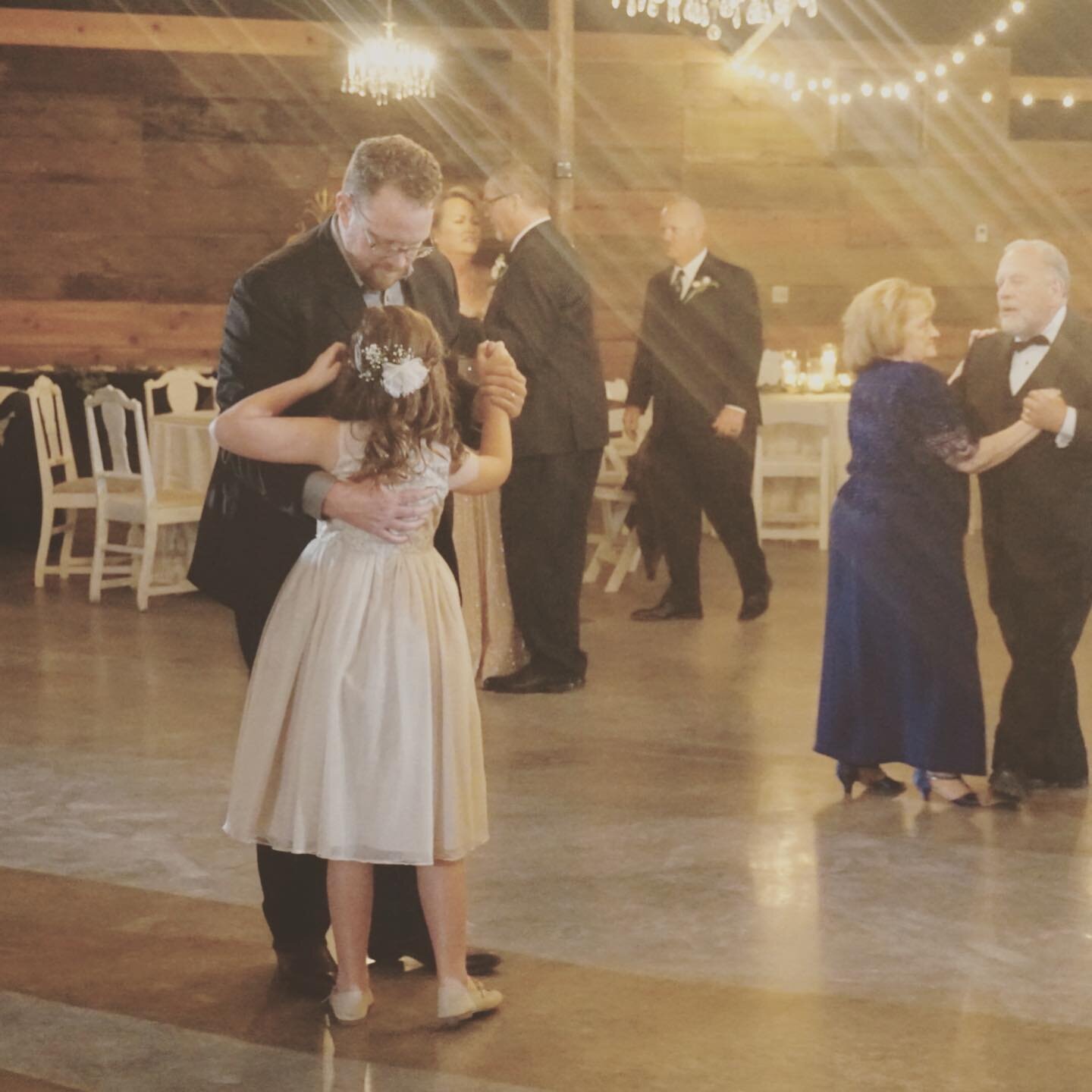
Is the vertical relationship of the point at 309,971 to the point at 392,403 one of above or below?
below

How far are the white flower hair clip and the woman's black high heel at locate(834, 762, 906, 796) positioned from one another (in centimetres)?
214

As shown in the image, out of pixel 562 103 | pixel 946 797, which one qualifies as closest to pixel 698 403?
pixel 562 103

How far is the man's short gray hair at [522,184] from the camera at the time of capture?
5.67 m

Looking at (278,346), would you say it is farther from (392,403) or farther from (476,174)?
(476,174)

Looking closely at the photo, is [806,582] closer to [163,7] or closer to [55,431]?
[55,431]

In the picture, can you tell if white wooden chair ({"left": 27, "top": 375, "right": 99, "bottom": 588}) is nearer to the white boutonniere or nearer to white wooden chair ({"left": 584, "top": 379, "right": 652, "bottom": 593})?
white wooden chair ({"left": 584, "top": 379, "right": 652, "bottom": 593})

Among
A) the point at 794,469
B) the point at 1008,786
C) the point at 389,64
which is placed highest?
the point at 389,64

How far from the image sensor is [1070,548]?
4.46 m

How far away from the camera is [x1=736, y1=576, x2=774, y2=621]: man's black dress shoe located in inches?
285

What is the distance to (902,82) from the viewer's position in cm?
1190

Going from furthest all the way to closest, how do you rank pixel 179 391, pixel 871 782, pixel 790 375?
pixel 790 375, pixel 179 391, pixel 871 782

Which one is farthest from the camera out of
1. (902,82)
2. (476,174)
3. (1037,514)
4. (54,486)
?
(902,82)

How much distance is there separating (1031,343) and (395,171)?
220 centimetres

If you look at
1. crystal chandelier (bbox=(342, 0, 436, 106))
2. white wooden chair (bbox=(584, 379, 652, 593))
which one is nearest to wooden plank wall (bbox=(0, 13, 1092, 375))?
crystal chandelier (bbox=(342, 0, 436, 106))
